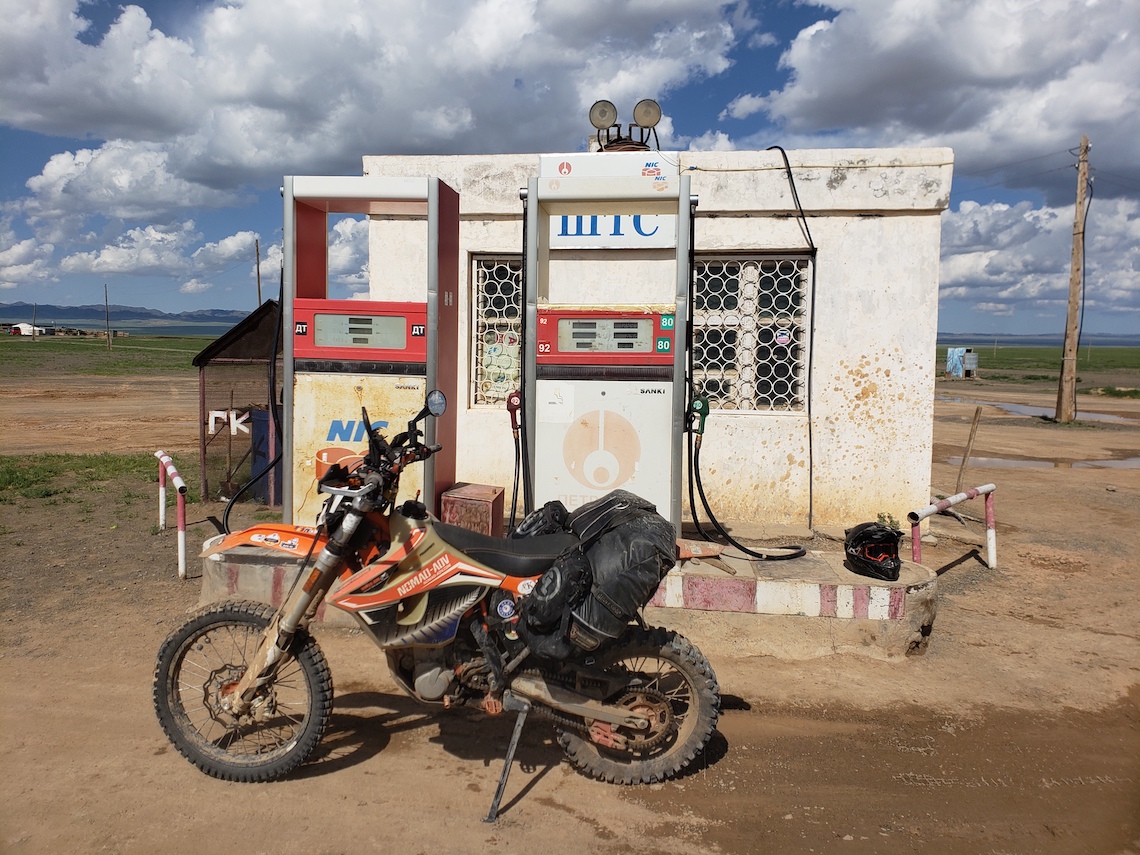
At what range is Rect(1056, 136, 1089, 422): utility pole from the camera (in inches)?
749

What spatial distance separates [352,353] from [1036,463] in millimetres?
12095

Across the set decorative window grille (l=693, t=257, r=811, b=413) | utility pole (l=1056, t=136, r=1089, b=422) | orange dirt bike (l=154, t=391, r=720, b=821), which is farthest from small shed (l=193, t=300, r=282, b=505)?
utility pole (l=1056, t=136, r=1089, b=422)

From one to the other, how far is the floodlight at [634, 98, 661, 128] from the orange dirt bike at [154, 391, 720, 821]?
14.9ft

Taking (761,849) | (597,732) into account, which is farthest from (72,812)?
(761,849)

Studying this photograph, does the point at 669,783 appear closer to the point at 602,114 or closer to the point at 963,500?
the point at 963,500

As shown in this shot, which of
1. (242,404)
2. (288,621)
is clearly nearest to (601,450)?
(288,621)

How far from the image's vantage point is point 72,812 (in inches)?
133

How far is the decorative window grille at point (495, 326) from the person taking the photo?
844 centimetres

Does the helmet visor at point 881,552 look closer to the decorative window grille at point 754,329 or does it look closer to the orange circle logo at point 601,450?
the orange circle logo at point 601,450

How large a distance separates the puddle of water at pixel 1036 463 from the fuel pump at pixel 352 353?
34.3 feet

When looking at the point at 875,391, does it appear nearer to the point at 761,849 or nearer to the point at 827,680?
the point at 827,680

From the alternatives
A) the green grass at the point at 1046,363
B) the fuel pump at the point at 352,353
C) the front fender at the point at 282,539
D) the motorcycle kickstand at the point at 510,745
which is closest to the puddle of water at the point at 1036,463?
the fuel pump at the point at 352,353

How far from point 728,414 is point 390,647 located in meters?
4.98

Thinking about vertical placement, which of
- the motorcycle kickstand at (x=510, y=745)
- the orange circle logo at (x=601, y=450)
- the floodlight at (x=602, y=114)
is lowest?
the motorcycle kickstand at (x=510, y=745)
